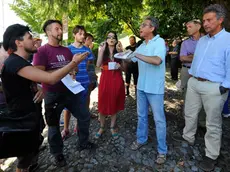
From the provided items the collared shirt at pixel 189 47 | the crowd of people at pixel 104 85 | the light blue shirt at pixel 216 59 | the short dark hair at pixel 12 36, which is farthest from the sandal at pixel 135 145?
the short dark hair at pixel 12 36

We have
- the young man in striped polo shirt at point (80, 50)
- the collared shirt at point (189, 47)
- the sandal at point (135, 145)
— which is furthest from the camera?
the collared shirt at point (189, 47)

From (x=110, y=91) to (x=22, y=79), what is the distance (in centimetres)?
181

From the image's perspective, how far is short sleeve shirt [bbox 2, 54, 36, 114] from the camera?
6.23 ft

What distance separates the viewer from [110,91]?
11.8 ft

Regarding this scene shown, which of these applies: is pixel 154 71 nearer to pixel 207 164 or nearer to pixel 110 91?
pixel 110 91

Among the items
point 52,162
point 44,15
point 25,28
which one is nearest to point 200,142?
point 52,162

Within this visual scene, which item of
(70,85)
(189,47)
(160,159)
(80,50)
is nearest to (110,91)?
(80,50)

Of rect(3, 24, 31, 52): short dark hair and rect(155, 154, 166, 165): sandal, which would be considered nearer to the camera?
rect(3, 24, 31, 52): short dark hair

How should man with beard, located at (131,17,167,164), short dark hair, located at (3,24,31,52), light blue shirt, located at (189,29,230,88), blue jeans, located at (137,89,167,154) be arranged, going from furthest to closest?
blue jeans, located at (137,89,167,154)
man with beard, located at (131,17,167,164)
light blue shirt, located at (189,29,230,88)
short dark hair, located at (3,24,31,52)

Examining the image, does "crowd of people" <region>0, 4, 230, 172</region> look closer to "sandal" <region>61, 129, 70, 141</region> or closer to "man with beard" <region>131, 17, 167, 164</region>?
"man with beard" <region>131, 17, 167, 164</region>

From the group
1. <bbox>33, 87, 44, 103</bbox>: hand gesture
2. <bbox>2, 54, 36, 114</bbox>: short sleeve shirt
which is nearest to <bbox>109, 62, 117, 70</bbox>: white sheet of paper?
<bbox>33, 87, 44, 103</bbox>: hand gesture

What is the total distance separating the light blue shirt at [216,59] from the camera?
102 inches

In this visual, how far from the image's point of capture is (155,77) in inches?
109

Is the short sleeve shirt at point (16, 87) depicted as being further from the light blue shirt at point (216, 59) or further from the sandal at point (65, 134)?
the light blue shirt at point (216, 59)
